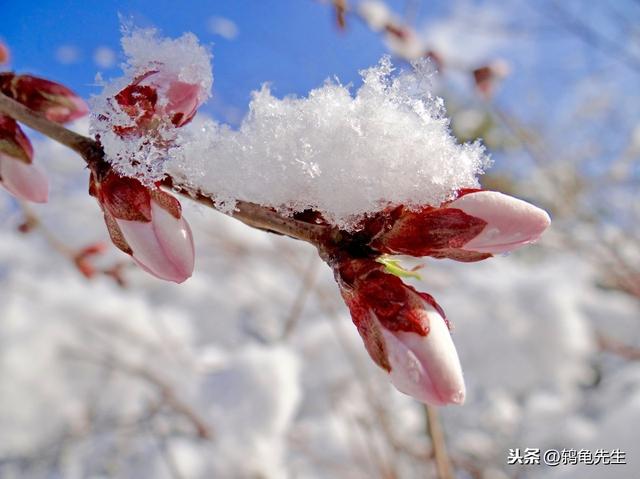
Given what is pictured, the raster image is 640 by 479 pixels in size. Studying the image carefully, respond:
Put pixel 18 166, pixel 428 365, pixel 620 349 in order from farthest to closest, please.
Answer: pixel 620 349 < pixel 18 166 < pixel 428 365

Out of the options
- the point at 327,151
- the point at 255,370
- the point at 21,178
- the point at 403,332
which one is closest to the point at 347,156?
the point at 327,151

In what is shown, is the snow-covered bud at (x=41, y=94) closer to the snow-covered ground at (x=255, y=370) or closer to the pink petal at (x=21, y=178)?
the pink petal at (x=21, y=178)

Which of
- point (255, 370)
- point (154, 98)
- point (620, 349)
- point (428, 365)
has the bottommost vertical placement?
point (428, 365)

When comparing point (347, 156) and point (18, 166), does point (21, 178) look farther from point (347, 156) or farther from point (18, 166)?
point (347, 156)

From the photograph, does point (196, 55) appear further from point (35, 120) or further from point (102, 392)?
point (102, 392)

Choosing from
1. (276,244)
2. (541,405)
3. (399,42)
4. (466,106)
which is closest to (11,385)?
(276,244)

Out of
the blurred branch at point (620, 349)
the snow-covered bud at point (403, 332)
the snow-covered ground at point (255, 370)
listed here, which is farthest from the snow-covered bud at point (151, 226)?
the blurred branch at point (620, 349)

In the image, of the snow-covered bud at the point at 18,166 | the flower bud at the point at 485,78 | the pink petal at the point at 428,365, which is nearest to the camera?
the pink petal at the point at 428,365
